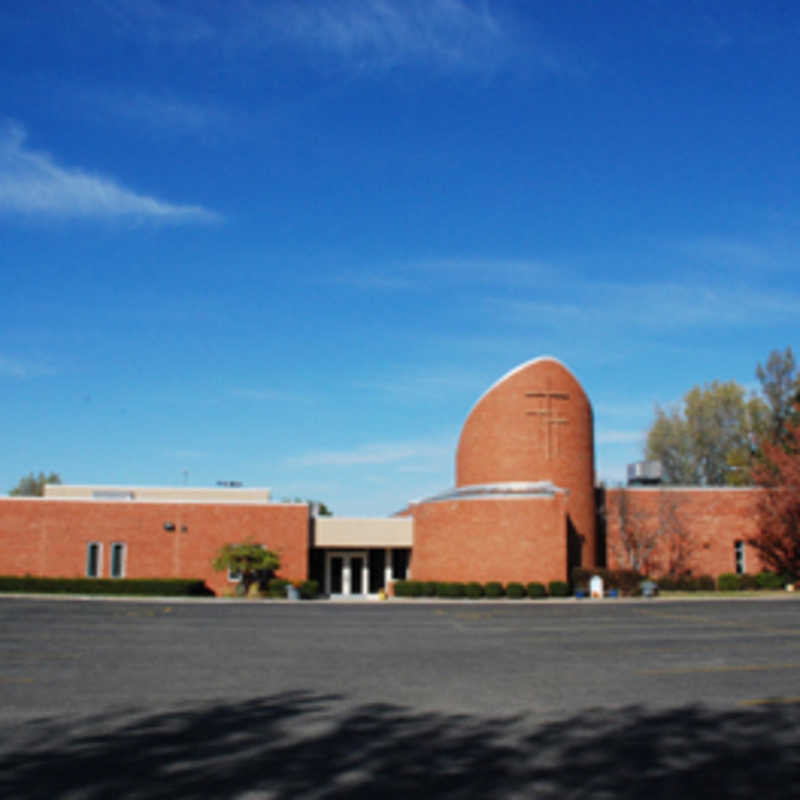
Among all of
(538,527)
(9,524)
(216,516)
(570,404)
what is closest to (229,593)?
(216,516)

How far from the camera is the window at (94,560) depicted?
39.7m

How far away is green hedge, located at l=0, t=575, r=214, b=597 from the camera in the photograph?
120 feet

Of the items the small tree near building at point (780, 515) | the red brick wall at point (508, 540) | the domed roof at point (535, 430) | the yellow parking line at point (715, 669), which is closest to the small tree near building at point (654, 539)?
the domed roof at point (535, 430)

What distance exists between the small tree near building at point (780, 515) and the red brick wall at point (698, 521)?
57cm

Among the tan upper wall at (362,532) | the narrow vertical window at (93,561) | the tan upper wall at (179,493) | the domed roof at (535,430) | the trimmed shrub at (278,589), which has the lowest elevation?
the trimmed shrub at (278,589)

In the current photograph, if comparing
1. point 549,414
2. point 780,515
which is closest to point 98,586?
point 549,414

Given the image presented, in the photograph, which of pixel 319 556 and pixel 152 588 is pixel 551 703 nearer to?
pixel 152 588

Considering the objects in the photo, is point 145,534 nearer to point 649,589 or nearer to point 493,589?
point 493,589

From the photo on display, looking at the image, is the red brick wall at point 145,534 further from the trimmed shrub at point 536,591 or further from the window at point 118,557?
the trimmed shrub at point 536,591

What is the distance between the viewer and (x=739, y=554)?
4359 centimetres

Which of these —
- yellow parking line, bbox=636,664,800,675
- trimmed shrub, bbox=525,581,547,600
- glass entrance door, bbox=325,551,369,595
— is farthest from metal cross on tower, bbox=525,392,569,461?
yellow parking line, bbox=636,664,800,675

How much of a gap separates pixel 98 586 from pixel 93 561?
11.3ft

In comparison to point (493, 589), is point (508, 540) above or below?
above

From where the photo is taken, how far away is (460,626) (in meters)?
22.2
